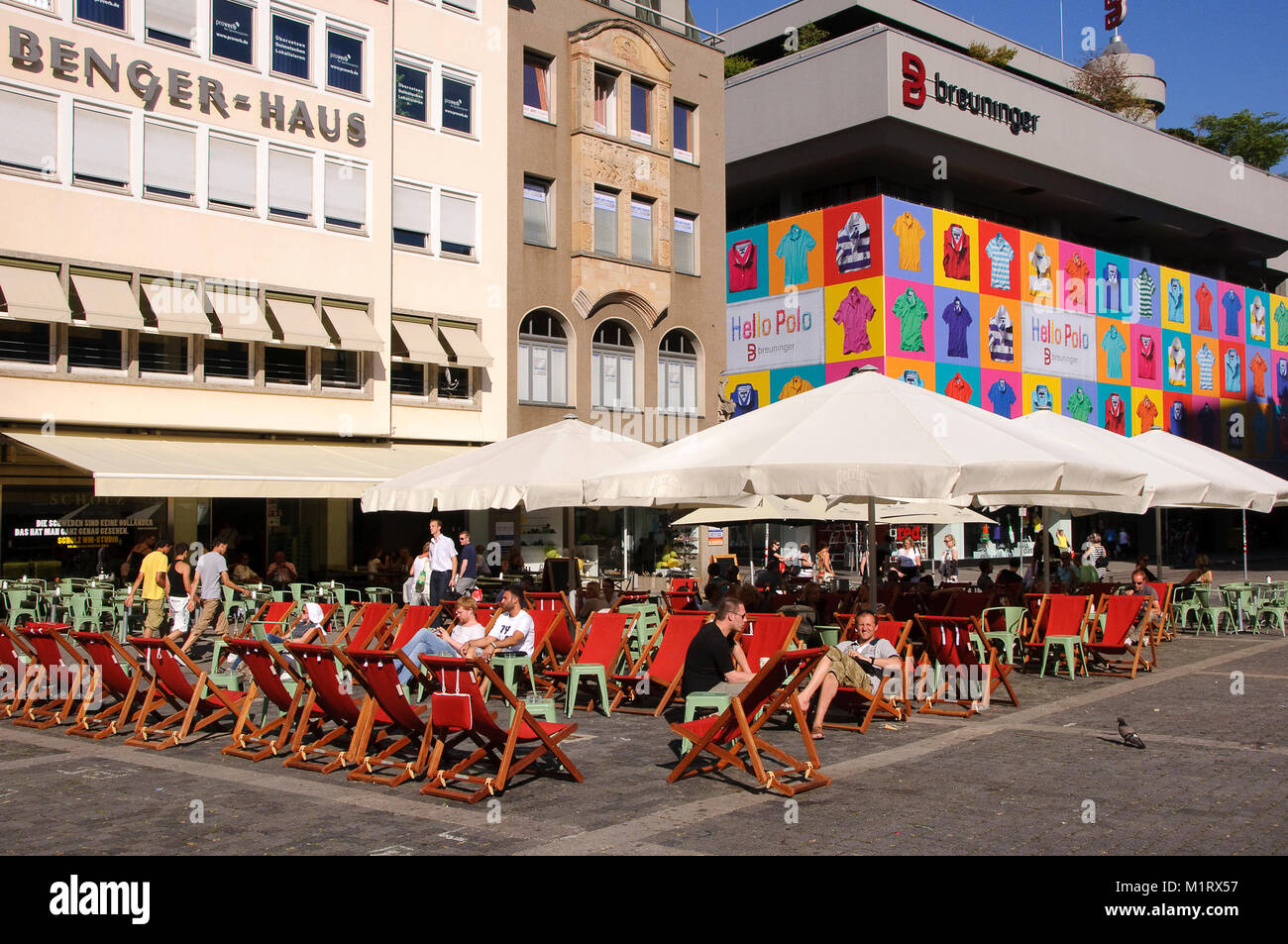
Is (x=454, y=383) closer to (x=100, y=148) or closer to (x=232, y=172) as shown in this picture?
(x=232, y=172)

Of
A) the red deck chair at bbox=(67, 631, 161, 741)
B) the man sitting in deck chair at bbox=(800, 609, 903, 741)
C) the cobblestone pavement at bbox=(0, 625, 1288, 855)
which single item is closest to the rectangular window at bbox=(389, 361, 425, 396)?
the red deck chair at bbox=(67, 631, 161, 741)

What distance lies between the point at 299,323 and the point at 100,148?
461 cm

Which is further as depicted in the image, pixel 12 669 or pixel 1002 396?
pixel 1002 396

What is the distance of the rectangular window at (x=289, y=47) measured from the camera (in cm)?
2436

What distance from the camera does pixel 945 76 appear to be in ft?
138

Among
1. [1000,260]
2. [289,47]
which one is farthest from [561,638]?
[1000,260]

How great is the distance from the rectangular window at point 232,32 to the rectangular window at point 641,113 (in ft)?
32.5

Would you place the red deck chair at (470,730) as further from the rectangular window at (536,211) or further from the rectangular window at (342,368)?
the rectangular window at (536,211)

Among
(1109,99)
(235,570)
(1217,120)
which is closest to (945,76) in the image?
(1109,99)

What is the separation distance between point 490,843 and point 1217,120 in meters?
75.2

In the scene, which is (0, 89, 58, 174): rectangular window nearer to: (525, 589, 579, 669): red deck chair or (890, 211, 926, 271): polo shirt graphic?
(525, 589, 579, 669): red deck chair

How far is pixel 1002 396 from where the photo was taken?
4288 cm

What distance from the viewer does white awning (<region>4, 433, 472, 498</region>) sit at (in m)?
19.3

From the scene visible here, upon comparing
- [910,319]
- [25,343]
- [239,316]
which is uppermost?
[910,319]
